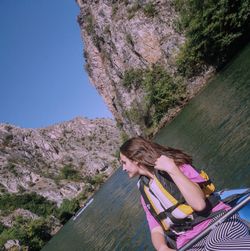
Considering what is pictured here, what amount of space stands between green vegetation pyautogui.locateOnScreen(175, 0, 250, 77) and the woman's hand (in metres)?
53.7

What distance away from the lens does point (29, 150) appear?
19662cm

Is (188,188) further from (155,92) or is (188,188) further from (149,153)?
(155,92)

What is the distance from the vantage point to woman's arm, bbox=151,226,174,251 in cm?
486

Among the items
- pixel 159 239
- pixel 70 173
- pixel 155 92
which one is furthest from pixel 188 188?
pixel 70 173

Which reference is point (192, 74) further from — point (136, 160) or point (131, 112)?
point (136, 160)

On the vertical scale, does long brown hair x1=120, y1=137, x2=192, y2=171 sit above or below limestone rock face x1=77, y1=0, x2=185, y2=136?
below

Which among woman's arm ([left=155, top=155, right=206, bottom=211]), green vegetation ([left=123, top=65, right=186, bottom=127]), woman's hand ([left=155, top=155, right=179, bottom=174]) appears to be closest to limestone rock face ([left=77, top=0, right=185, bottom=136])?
green vegetation ([left=123, top=65, right=186, bottom=127])

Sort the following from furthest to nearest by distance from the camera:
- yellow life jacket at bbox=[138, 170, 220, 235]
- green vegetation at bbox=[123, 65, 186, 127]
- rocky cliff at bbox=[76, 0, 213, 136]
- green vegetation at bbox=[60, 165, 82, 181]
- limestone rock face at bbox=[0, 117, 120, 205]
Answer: green vegetation at bbox=[60, 165, 82, 181]
limestone rock face at bbox=[0, 117, 120, 205]
rocky cliff at bbox=[76, 0, 213, 136]
green vegetation at bbox=[123, 65, 186, 127]
yellow life jacket at bbox=[138, 170, 220, 235]

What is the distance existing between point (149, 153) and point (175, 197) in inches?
27.5

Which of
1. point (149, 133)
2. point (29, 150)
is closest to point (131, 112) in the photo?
point (149, 133)

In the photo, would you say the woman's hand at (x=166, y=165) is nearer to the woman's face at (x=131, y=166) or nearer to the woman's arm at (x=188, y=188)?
the woman's arm at (x=188, y=188)

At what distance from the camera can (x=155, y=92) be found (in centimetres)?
7269

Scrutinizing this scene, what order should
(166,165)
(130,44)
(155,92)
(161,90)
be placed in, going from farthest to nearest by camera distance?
(130,44) → (155,92) → (161,90) → (166,165)

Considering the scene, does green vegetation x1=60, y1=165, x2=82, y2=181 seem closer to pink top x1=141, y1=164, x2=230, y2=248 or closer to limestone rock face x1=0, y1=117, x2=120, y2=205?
limestone rock face x1=0, y1=117, x2=120, y2=205
